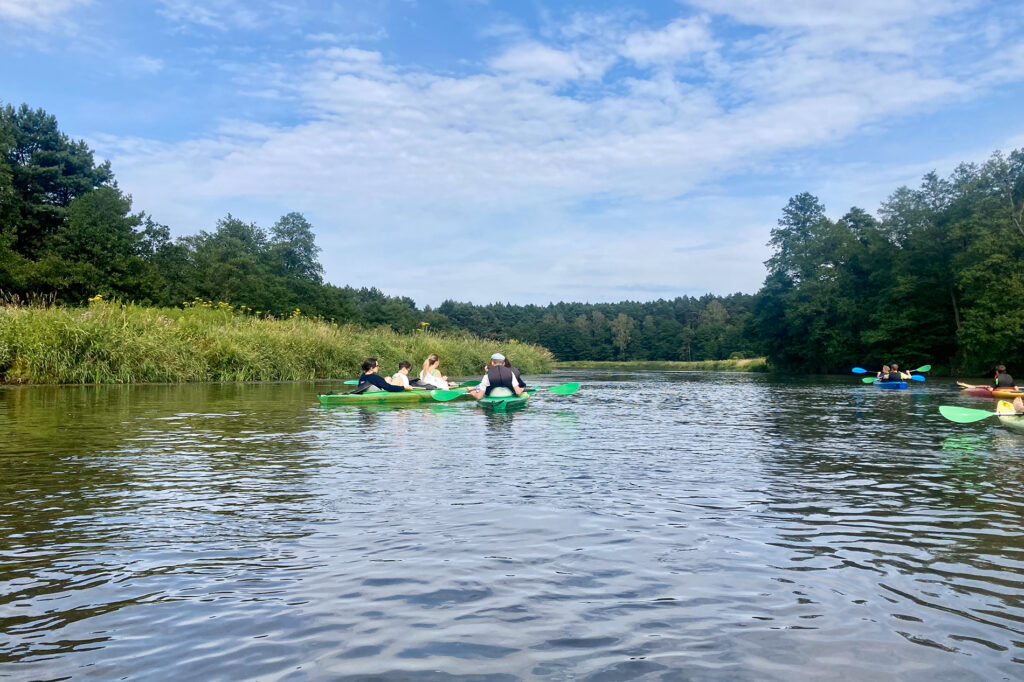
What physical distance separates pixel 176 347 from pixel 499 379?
1246 centimetres

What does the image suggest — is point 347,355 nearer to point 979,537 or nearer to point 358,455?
point 358,455

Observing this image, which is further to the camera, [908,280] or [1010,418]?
[908,280]

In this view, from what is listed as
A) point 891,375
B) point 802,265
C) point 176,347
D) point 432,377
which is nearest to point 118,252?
point 176,347

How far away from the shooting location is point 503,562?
4.43m

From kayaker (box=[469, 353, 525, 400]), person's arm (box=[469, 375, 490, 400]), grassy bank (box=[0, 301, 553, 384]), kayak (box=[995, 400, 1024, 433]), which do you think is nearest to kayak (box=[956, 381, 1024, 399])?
kayak (box=[995, 400, 1024, 433])

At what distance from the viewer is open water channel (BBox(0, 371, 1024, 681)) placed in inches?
121

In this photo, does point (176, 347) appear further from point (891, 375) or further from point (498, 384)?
point (891, 375)

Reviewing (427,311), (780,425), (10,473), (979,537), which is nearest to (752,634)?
(979,537)

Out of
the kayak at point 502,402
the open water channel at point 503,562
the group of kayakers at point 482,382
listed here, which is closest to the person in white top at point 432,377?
the group of kayakers at point 482,382

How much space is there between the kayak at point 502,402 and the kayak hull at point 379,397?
1291mm

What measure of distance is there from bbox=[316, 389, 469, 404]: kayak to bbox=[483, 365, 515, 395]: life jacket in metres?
1.33

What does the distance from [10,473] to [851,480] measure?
8.64m

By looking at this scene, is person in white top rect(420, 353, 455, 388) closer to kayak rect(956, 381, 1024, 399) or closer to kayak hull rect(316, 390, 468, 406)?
kayak hull rect(316, 390, 468, 406)

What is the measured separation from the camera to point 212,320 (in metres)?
28.2
